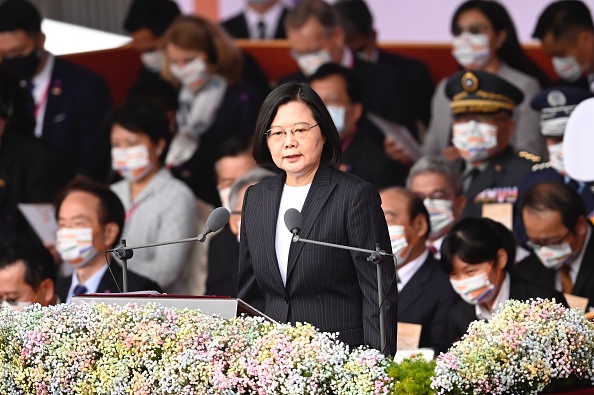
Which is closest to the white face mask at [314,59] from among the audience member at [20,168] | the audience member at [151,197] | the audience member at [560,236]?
the audience member at [151,197]

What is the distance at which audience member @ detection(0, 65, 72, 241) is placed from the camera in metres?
7.59

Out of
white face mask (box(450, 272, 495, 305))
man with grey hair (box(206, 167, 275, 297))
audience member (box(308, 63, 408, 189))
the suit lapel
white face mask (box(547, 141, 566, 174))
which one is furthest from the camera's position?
audience member (box(308, 63, 408, 189))

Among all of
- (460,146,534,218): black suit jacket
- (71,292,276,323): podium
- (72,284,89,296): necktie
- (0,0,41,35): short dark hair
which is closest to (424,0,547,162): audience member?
(460,146,534,218): black suit jacket

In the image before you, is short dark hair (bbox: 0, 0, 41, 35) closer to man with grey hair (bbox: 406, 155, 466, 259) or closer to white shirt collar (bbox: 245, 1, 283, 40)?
white shirt collar (bbox: 245, 1, 283, 40)

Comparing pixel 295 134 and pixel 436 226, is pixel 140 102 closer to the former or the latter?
pixel 436 226

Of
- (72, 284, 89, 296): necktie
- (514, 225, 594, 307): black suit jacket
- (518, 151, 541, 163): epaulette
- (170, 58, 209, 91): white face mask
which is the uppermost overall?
(170, 58, 209, 91): white face mask

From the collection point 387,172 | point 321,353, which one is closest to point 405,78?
point 387,172

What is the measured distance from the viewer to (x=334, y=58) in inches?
330

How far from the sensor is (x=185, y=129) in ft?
27.3

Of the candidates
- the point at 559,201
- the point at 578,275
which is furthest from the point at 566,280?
the point at 559,201

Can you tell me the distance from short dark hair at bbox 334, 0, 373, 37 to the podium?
5.15 metres

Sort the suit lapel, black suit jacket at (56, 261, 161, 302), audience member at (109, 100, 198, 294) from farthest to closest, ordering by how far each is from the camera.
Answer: audience member at (109, 100, 198, 294) → black suit jacket at (56, 261, 161, 302) → the suit lapel

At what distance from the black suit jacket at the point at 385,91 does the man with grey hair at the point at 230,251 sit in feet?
4.84

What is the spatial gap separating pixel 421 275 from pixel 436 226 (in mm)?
761
